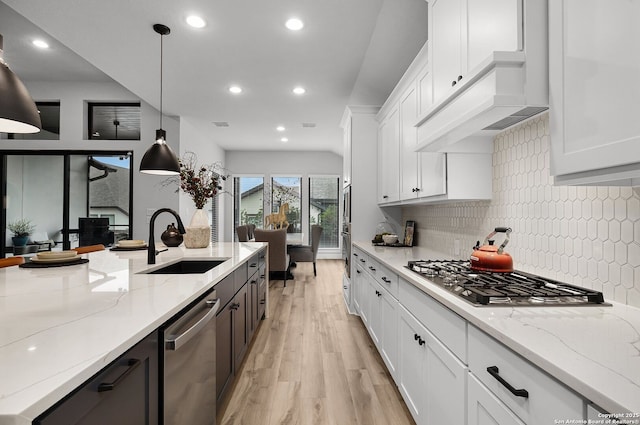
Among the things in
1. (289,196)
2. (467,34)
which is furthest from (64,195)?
(467,34)

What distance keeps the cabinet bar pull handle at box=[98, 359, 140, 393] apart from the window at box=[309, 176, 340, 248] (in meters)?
7.52

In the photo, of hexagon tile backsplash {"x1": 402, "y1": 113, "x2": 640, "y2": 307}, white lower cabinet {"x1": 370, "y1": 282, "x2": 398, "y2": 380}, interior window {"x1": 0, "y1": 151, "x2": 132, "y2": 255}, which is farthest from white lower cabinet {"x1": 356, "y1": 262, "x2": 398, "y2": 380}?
interior window {"x1": 0, "y1": 151, "x2": 132, "y2": 255}

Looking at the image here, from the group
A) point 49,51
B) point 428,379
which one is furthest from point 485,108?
point 49,51

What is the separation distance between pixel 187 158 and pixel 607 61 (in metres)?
5.74

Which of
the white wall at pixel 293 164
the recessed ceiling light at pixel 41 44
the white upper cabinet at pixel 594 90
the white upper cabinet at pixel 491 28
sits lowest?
the white upper cabinet at pixel 594 90

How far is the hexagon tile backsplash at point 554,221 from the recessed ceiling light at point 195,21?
2.53 metres

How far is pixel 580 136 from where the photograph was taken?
932 millimetres

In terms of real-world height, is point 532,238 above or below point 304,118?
below

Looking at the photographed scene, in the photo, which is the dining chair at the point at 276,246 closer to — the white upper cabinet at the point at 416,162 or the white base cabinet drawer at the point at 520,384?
the white upper cabinet at the point at 416,162

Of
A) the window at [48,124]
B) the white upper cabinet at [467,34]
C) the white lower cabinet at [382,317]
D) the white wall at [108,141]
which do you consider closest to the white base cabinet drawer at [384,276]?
the white lower cabinet at [382,317]

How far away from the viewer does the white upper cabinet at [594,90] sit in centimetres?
79

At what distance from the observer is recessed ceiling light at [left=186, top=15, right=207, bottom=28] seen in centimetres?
265

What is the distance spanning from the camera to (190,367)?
4.00 feet

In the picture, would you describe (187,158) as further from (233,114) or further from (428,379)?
(428,379)
